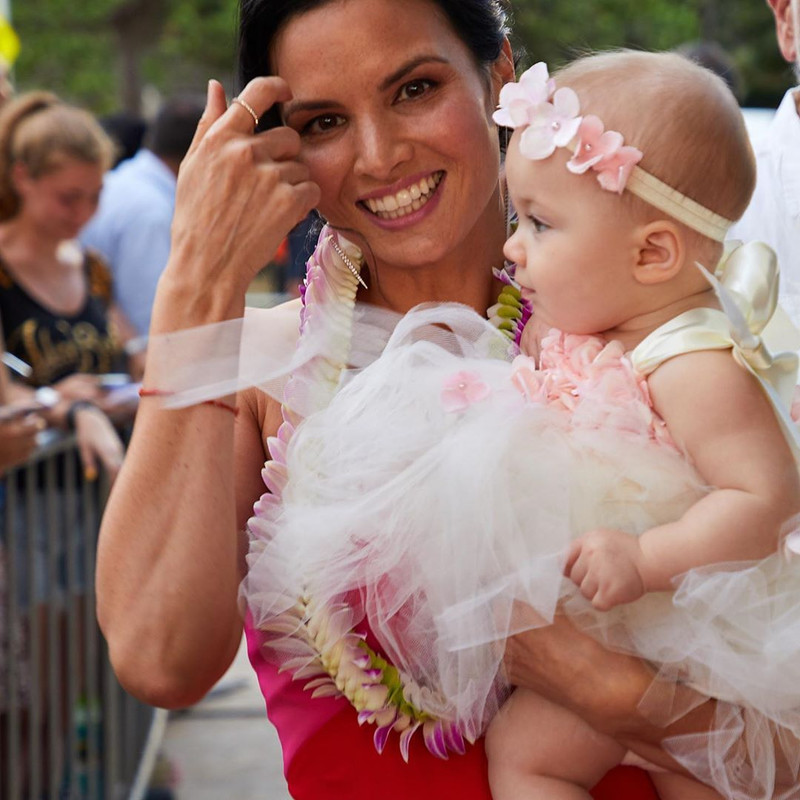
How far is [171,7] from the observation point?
92.6ft

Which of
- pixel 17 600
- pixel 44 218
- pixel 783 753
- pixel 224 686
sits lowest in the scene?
pixel 224 686

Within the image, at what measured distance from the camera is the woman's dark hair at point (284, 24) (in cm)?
238

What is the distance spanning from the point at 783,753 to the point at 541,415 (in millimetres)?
607

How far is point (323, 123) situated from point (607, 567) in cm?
96

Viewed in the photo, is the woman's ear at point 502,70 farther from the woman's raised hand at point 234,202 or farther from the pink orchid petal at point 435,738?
the pink orchid petal at point 435,738

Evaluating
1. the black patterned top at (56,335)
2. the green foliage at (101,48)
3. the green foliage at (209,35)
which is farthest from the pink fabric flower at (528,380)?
the green foliage at (101,48)

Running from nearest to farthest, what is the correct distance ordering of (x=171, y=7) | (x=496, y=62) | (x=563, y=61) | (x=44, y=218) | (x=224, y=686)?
(x=563, y=61) → (x=496, y=62) → (x=44, y=218) → (x=224, y=686) → (x=171, y=7)

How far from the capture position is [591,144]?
201 centimetres

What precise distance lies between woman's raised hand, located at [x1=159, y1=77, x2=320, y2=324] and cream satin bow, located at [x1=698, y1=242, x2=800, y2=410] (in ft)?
2.37

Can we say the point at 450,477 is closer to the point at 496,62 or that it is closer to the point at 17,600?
the point at 496,62

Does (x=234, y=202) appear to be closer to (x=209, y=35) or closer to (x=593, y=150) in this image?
(x=593, y=150)

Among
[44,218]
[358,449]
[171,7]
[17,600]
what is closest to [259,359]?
[358,449]

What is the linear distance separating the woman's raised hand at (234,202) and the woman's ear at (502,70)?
451 millimetres

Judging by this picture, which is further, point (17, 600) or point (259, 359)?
point (17, 600)
